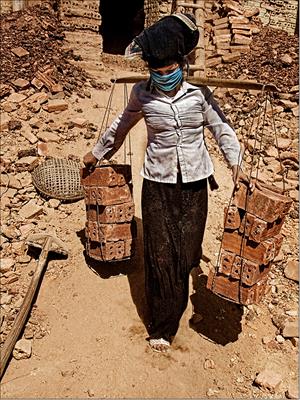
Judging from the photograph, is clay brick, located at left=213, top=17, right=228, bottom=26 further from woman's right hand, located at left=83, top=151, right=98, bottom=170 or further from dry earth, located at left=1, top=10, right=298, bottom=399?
woman's right hand, located at left=83, top=151, right=98, bottom=170

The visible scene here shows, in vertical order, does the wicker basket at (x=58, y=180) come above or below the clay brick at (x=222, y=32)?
below

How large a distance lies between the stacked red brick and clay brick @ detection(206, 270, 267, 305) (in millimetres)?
6004

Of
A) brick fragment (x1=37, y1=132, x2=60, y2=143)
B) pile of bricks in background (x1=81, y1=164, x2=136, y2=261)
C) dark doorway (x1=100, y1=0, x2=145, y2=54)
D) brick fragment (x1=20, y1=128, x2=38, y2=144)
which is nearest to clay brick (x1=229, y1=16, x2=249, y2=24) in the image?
dark doorway (x1=100, y1=0, x2=145, y2=54)

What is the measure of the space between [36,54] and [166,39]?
17.6 ft

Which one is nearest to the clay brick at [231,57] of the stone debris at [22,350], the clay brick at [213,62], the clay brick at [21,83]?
the clay brick at [213,62]

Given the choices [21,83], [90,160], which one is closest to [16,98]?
[21,83]

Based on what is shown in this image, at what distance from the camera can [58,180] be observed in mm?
5090

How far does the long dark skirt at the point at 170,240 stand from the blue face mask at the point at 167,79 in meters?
0.65

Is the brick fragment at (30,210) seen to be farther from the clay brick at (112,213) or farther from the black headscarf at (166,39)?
the black headscarf at (166,39)

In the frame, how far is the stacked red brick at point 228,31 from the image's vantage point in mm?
8547

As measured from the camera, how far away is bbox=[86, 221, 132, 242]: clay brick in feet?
12.8

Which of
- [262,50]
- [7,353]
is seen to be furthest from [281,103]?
[7,353]

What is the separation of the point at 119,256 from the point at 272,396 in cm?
158

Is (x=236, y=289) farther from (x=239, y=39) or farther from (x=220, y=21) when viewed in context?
(x=220, y=21)
